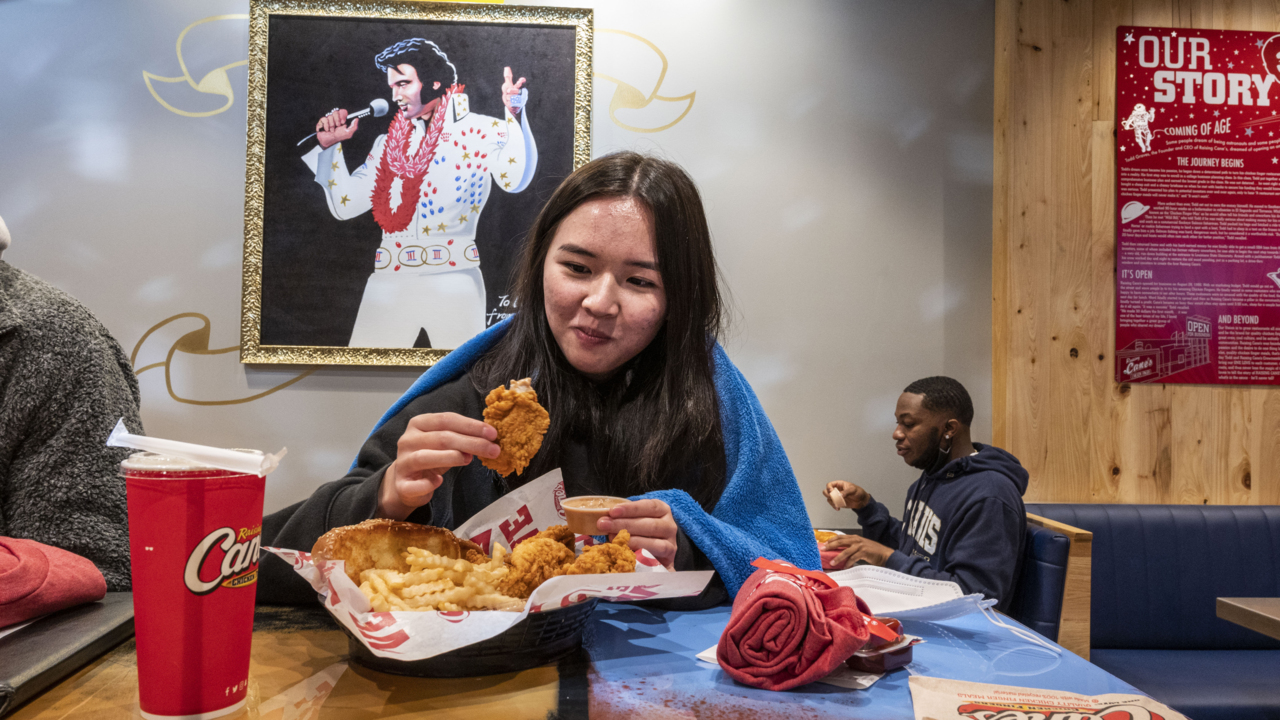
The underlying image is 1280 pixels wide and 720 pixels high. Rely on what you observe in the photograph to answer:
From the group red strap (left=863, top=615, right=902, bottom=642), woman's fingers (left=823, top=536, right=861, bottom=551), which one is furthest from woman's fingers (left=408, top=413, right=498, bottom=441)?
woman's fingers (left=823, top=536, right=861, bottom=551)

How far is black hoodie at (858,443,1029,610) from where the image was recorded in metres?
2.15

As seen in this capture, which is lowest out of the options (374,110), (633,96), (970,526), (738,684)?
(970,526)

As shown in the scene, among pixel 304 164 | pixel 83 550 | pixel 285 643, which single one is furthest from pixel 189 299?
pixel 285 643

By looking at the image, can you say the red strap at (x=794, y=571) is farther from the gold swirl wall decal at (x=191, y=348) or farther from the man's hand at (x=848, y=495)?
the gold swirl wall decal at (x=191, y=348)

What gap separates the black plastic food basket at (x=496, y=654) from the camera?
72cm

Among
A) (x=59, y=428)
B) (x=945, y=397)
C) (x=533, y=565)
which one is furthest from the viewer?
(x=945, y=397)

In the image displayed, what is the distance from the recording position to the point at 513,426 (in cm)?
100

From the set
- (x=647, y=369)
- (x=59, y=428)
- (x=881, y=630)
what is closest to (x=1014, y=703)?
(x=881, y=630)

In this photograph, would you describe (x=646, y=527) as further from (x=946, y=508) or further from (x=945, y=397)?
(x=945, y=397)

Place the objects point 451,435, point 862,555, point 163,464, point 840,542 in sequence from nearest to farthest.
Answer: point 163,464, point 451,435, point 862,555, point 840,542

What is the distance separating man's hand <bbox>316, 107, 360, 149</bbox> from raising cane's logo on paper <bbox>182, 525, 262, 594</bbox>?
105 inches

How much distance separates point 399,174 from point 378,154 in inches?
4.5

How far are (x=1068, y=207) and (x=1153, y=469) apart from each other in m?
1.15

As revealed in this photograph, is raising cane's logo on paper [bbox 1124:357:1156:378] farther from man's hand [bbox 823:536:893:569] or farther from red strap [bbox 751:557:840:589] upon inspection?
red strap [bbox 751:557:840:589]
